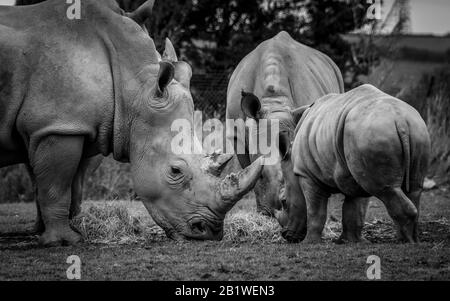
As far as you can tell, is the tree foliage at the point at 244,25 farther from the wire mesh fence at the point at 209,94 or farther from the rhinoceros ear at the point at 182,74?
the rhinoceros ear at the point at 182,74

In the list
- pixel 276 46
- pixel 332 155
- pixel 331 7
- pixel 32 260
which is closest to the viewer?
pixel 32 260

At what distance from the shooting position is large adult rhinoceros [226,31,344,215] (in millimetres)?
8522

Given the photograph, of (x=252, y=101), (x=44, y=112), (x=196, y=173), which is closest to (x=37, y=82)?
(x=44, y=112)

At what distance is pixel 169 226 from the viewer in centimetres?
751

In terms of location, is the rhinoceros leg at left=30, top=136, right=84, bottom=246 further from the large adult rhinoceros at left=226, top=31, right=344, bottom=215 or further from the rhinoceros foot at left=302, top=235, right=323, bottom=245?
the rhinoceros foot at left=302, top=235, right=323, bottom=245

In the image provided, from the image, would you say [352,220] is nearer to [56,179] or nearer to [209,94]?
[56,179]

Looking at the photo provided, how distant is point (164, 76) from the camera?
7.63 metres

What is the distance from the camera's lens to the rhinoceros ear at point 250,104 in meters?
8.39

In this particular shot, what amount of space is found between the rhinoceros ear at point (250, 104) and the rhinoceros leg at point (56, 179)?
5.84 ft

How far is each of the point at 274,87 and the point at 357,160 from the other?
2.44 m

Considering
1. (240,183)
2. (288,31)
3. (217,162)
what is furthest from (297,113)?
(288,31)

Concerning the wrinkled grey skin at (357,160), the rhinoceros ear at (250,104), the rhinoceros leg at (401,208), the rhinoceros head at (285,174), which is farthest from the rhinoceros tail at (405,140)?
the rhinoceros ear at (250,104)

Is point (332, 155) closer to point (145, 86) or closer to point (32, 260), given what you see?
point (145, 86)

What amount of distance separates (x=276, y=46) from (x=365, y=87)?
9.21 feet
